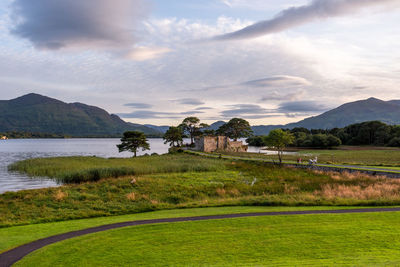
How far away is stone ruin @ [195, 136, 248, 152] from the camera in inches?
3103

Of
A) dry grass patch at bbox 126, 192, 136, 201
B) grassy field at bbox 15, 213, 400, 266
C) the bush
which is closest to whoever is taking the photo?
grassy field at bbox 15, 213, 400, 266

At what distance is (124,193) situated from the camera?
25.4 metres

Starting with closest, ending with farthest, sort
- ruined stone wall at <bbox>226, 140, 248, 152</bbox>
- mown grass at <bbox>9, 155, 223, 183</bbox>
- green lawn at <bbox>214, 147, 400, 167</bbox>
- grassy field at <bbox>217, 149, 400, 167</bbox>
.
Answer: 1. mown grass at <bbox>9, 155, 223, 183</bbox>
2. grassy field at <bbox>217, 149, 400, 167</bbox>
3. green lawn at <bbox>214, 147, 400, 167</bbox>
4. ruined stone wall at <bbox>226, 140, 248, 152</bbox>

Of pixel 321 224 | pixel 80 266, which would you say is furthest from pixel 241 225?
pixel 80 266

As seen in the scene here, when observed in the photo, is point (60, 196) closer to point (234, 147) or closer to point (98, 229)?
point (98, 229)

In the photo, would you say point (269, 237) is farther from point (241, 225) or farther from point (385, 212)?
point (385, 212)

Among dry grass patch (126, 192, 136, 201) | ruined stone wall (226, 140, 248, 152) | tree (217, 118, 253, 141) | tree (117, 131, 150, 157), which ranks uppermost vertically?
tree (217, 118, 253, 141)

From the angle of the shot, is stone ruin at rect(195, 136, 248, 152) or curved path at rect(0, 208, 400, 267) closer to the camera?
curved path at rect(0, 208, 400, 267)

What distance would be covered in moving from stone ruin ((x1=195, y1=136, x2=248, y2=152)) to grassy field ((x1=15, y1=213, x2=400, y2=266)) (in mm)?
65335

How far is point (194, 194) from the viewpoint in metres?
25.8

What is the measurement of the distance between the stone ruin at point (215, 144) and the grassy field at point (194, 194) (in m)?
40.7

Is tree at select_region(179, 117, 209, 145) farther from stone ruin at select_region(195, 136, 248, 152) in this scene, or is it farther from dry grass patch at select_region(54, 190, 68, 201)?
dry grass patch at select_region(54, 190, 68, 201)

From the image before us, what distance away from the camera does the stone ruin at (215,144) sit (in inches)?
3103

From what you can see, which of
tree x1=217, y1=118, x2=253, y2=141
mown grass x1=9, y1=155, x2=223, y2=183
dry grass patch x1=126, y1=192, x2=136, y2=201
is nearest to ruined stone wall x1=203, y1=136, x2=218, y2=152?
tree x1=217, y1=118, x2=253, y2=141
